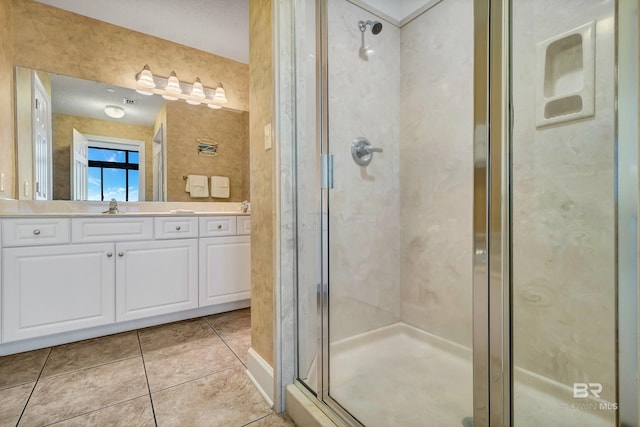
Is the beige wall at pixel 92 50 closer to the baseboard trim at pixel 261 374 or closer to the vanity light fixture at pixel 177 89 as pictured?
the vanity light fixture at pixel 177 89

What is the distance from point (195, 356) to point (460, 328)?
1473 mm

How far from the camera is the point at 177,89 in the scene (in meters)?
2.57

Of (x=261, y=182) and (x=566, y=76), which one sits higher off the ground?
(x=566, y=76)

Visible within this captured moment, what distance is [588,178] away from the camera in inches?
41.8

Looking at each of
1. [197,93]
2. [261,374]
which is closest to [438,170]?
[261,374]

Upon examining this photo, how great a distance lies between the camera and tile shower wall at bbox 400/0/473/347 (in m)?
1.55

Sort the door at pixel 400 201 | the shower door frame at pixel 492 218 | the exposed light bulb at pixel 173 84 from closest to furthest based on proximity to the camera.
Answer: the shower door frame at pixel 492 218, the door at pixel 400 201, the exposed light bulb at pixel 173 84

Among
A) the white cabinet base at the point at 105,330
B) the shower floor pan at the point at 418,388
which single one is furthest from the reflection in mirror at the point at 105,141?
the shower floor pan at the point at 418,388

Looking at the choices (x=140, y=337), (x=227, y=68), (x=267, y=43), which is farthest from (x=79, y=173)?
(x=267, y=43)

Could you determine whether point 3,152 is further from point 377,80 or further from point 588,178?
point 588,178

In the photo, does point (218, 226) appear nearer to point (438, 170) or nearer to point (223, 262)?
point (223, 262)

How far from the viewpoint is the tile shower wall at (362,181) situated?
57.9 inches

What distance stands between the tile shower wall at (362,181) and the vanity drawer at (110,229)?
4.58 feet

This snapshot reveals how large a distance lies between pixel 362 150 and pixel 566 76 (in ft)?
3.00
